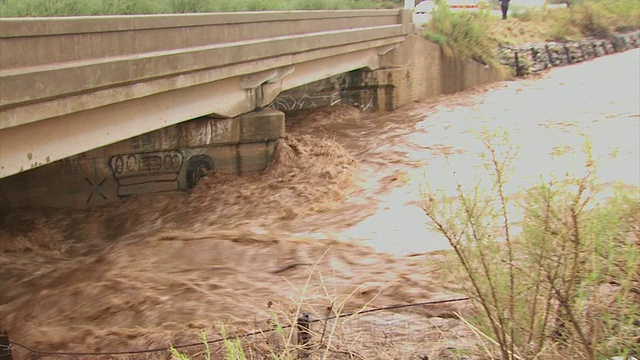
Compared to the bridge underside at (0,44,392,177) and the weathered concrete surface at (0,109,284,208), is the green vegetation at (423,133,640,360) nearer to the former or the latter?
the bridge underside at (0,44,392,177)

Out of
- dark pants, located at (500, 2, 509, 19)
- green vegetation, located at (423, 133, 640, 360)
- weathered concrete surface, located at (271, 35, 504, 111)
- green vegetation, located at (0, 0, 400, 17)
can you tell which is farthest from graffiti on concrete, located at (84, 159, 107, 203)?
dark pants, located at (500, 2, 509, 19)

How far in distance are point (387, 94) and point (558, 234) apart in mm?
14846

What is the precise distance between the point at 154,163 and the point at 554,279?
8.18 metres

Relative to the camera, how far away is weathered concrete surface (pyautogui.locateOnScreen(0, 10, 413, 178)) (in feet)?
21.1

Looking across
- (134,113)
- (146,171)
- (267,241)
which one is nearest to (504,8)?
→ (146,171)

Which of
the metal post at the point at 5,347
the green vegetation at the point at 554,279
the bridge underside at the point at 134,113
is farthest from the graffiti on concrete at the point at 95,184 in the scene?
the green vegetation at the point at 554,279

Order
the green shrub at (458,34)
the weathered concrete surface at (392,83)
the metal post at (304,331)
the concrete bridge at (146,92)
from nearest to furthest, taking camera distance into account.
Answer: the metal post at (304,331) < the concrete bridge at (146,92) < the weathered concrete surface at (392,83) < the green shrub at (458,34)

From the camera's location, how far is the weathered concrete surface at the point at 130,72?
643 cm

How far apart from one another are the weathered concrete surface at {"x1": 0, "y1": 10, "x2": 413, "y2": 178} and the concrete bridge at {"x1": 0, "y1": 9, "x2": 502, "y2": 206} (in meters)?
0.01

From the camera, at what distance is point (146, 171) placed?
10.8 metres

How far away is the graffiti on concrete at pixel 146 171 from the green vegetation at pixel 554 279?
25.0ft

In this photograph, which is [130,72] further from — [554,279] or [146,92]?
[554,279]

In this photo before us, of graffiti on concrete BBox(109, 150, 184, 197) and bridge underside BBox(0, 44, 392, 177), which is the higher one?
bridge underside BBox(0, 44, 392, 177)

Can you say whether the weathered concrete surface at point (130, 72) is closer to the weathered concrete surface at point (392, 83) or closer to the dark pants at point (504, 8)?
the weathered concrete surface at point (392, 83)
